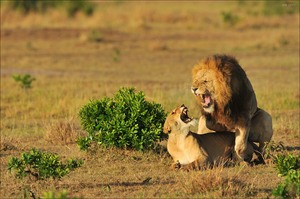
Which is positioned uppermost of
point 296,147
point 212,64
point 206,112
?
point 212,64

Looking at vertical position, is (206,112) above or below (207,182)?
above

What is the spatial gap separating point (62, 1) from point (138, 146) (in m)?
32.3

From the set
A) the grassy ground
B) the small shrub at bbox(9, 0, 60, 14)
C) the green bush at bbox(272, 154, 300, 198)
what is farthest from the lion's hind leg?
the small shrub at bbox(9, 0, 60, 14)

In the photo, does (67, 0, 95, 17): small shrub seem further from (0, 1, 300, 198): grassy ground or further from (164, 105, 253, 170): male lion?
(164, 105, 253, 170): male lion

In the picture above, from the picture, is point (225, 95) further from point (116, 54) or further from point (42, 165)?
point (116, 54)

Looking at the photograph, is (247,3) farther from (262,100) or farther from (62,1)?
(262,100)

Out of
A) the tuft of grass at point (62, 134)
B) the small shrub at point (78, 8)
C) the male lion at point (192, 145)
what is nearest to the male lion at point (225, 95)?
the male lion at point (192, 145)

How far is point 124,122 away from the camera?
8.96m

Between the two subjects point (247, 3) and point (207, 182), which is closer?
point (207, 182)

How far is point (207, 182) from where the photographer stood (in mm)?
6957

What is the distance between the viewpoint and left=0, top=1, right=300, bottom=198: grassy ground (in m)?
7.63

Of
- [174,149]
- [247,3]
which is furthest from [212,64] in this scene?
[247,3]

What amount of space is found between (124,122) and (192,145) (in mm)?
1205

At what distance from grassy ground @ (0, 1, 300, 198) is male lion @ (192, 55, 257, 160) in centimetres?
45
